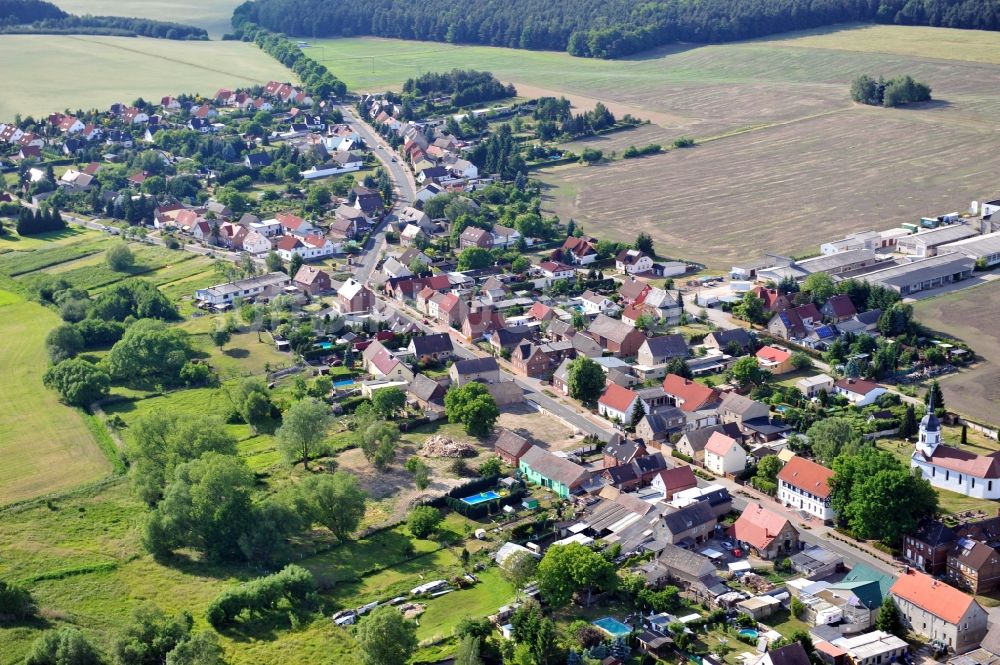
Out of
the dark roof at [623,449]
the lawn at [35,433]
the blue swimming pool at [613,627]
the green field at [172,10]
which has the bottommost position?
the lawn at [35,433]

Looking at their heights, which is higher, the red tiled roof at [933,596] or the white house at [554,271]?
the white house at [554,271]

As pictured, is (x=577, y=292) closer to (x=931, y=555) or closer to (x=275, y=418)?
(x=275, y=418)

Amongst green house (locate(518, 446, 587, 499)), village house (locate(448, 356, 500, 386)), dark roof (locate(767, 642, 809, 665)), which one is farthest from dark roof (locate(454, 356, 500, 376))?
dark roof (locate(767, 642, 809, 665))

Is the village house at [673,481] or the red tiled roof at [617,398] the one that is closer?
the village house at [673,481]

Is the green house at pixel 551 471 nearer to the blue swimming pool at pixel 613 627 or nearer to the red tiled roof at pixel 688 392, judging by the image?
the red tiled roof at pixel 688 392

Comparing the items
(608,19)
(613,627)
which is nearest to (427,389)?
(613,627)

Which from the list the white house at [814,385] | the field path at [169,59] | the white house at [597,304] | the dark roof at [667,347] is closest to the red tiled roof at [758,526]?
the white house at [814,385]

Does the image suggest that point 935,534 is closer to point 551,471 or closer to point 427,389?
point 551,471

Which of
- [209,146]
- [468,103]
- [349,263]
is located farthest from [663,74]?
[349,263]
